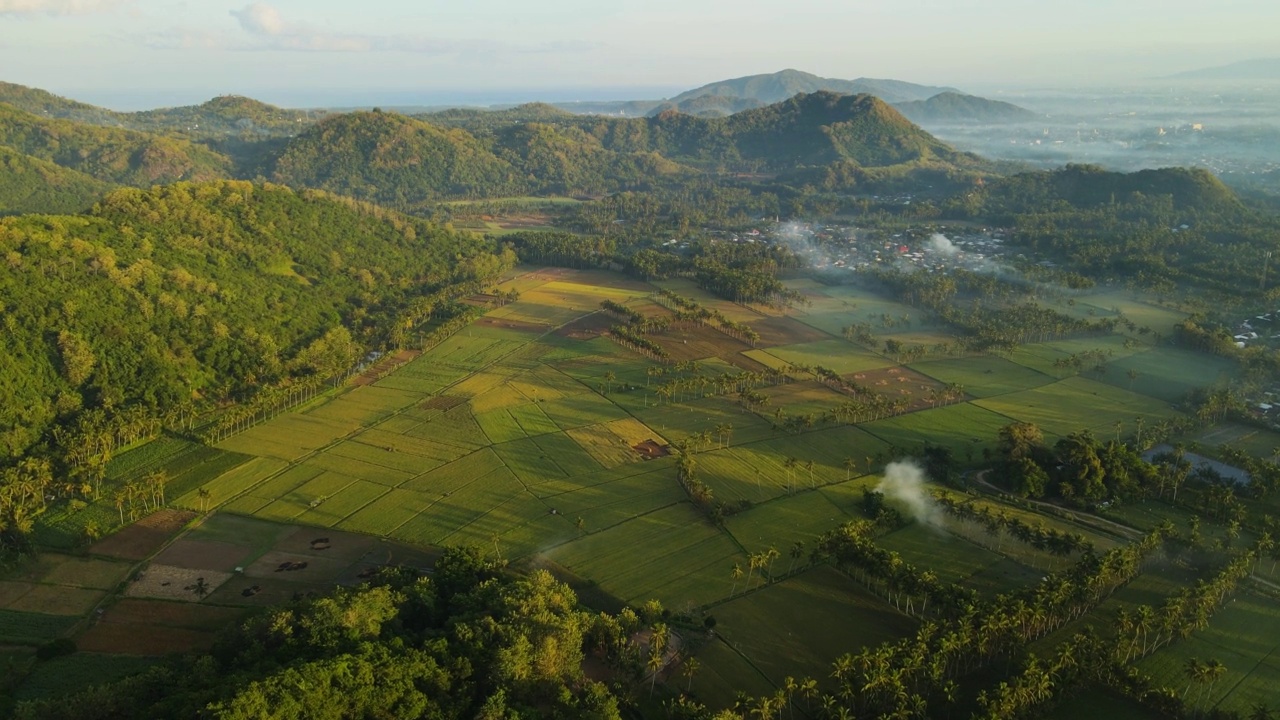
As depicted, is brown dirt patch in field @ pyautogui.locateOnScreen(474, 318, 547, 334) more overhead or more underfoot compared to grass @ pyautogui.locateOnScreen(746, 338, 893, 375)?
more overhead

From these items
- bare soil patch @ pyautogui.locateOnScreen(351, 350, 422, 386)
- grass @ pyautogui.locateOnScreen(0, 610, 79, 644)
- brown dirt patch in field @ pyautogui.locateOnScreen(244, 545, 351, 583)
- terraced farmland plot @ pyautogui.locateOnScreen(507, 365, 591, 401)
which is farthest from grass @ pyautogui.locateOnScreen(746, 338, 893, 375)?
grass @ pyautogui.locateOnScreen(0, 610, 79, 644)

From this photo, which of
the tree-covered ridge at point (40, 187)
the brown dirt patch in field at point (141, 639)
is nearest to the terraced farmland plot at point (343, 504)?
the brown dirt patch in field at point (141, 639)

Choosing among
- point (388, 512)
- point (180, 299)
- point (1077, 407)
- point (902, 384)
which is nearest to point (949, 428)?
point (902, 384)

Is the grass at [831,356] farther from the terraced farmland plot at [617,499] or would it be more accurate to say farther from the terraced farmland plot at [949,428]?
the terraced farmland plot at [617,499]

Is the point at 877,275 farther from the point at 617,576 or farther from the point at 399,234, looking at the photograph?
the point at 617,576

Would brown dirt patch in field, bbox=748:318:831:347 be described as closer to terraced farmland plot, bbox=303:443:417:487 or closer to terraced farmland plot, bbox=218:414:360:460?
terraced farmland plot, bbox=303:443:417:487

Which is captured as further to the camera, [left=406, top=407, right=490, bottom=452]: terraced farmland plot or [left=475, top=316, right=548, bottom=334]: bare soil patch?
[left=475, top=316, right=548, bottom=334]: bare soil patch
